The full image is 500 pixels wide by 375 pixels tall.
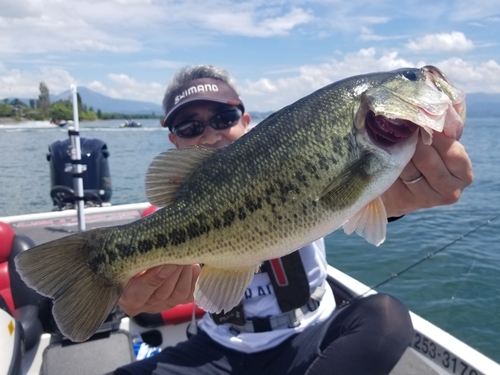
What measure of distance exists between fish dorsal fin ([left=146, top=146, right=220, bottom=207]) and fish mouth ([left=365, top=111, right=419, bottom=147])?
2.25ft

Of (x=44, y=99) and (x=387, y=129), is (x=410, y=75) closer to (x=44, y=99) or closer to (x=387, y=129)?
(x=387, y=129)

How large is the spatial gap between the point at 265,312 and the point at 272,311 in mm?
51

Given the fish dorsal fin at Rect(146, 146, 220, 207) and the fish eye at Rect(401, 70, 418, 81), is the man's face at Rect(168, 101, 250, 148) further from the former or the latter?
the fish eye at Rect(401, 70, 418, 81)

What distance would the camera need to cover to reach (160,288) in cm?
238

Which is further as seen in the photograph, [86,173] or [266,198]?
[86,173]

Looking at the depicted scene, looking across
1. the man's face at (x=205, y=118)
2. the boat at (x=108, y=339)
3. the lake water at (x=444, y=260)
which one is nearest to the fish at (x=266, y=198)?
the man's face at (x=205, y=118)

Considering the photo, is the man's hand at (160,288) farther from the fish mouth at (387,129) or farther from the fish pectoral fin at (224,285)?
the fish mouth at (387,129)

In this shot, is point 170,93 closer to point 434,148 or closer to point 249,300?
point 249,300

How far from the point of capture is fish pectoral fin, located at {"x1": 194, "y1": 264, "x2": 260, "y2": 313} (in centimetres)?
203

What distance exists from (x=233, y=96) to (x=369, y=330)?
6.50ft

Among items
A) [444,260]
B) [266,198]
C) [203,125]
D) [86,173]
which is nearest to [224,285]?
[266,198]

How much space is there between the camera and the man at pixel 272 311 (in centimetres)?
239

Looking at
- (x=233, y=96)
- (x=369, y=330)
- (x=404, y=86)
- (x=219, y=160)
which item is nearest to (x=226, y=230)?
(x=219, y=160)

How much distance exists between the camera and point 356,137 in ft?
6.30
